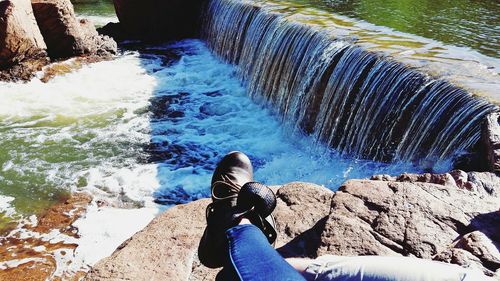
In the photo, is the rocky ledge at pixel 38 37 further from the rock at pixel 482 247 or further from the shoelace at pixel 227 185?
the rock at pixel 482 247

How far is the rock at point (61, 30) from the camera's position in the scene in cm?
924

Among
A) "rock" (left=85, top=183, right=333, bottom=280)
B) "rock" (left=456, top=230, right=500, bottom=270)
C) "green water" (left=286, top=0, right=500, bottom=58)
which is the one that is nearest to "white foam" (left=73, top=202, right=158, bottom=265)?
"rock" (left=85, top=183, right=333, bottom=280)

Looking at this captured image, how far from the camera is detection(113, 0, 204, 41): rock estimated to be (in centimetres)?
1251

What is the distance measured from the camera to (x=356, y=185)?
2.96 meters

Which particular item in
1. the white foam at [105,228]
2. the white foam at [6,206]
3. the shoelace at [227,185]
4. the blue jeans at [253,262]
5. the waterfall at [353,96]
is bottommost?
the white foam at [105,228]

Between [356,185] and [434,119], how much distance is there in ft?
5.98

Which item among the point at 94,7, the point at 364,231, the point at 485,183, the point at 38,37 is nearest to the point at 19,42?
the point at 38,37

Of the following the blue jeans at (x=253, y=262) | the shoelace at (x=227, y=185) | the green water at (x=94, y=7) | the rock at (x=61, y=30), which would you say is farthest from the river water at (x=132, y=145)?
the green water at (x=94, y=7)

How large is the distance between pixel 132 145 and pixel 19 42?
3.96 meters

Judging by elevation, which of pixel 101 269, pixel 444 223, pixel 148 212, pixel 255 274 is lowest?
pixel 148 212

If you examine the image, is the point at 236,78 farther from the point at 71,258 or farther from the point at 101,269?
the point at 101,269

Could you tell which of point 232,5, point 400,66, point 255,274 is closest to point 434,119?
point 400,66

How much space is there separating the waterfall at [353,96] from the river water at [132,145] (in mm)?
235

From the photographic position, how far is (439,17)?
27.0 ft
